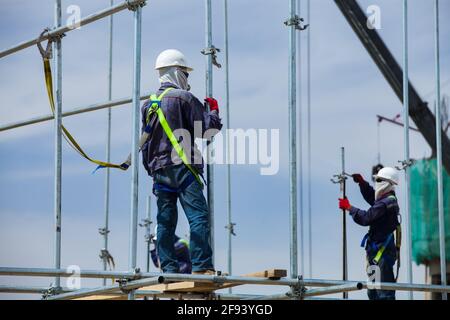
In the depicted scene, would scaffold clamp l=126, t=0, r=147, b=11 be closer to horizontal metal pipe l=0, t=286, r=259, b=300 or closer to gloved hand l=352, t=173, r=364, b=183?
horizontal metal pipe l=0, t=286, r=259, b=300

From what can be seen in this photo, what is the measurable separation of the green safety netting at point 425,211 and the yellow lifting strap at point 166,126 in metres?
21.7

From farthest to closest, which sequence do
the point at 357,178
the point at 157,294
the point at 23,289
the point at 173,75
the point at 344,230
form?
the point at 344,230
the point at 357,178
the point at 157,294
the point at 23,289
the point at 173,75

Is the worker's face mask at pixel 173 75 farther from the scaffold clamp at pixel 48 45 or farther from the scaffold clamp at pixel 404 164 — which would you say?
the scaffold clamp at pixel 404 164

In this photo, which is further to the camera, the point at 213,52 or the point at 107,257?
the point at 107,257

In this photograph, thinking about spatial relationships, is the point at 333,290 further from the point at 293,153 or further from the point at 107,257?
the point at 107,257

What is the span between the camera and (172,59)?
8.09m

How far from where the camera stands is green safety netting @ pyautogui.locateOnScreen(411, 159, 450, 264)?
2958 centimetres

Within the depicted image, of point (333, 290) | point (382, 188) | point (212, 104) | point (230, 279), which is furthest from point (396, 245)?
point (230, 279)

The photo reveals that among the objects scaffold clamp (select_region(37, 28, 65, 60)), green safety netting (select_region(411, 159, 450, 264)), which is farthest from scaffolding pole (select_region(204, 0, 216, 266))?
green safety netting (select_region(411, 159, 450, 264))

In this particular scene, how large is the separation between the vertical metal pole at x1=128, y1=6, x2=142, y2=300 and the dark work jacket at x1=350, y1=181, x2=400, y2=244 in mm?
3280

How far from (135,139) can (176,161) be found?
538 mm

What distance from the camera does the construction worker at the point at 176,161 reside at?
7715 millimetres

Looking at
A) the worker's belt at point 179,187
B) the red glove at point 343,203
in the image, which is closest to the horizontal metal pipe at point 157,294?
the worker's belt at point 179,187
